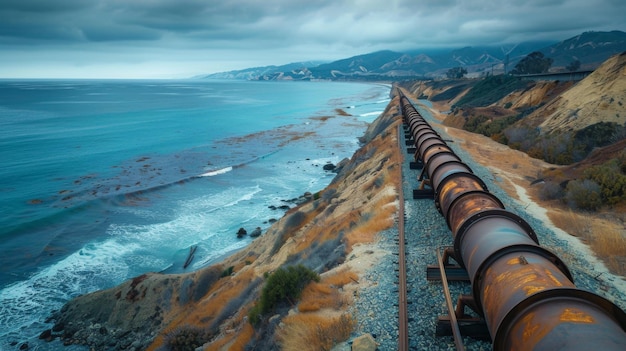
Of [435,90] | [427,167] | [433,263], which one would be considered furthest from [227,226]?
[435,90]

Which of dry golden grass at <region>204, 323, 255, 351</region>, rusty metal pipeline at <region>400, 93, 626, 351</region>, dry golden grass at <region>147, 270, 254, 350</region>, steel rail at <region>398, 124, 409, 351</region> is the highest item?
rusty metal pipeline at <region>400, 93, 626, 351</region>

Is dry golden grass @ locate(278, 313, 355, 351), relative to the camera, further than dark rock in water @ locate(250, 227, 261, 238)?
No

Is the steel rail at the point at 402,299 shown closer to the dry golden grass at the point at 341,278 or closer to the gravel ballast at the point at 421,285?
the gravel ballast at the point at 421,285

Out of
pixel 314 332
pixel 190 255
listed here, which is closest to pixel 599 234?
pixel 314 332

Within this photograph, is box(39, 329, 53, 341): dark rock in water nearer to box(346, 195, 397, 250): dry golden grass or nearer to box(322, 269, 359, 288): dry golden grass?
box(346, 195, 397, 250): dry golden grass

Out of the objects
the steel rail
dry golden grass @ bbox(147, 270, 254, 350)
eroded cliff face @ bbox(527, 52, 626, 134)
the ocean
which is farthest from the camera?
eroded cliff face @ bbox(527, 52, 626, 134)

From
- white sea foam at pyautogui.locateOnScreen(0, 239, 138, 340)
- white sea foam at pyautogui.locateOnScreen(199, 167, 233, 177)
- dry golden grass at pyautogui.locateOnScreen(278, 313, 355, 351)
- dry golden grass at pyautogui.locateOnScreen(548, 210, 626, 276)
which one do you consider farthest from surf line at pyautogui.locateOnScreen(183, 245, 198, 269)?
dry golden grass at pyautogui.locateOnScreen(548, 210, 626, 276)

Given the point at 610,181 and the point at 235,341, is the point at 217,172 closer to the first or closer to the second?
the point at 235,341
